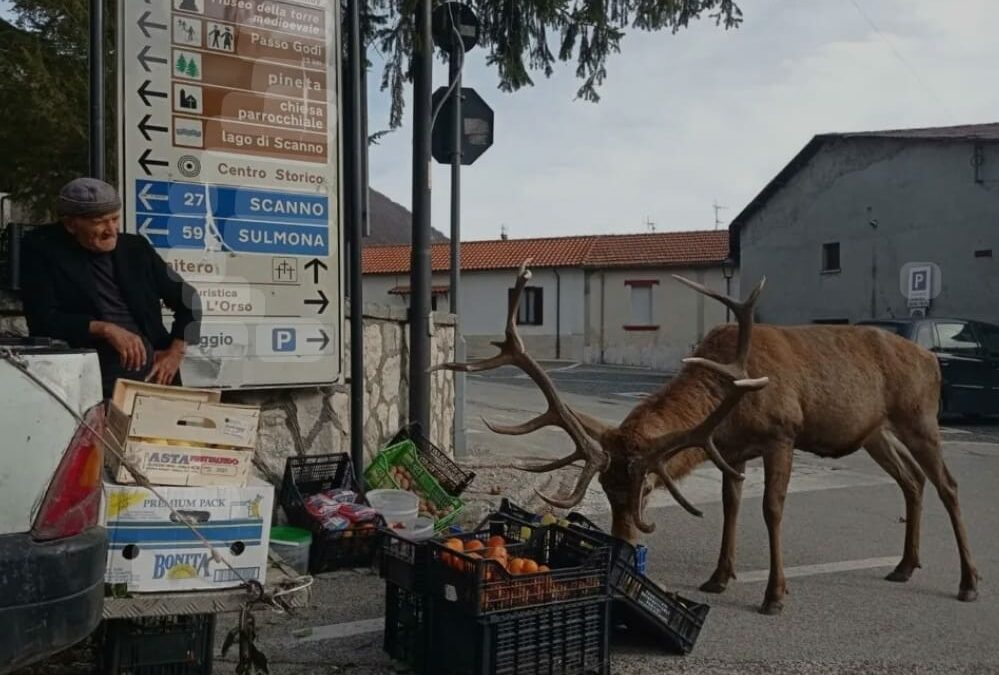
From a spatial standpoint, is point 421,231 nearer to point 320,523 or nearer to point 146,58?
point 146,58

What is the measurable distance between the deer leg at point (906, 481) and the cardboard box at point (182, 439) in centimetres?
445

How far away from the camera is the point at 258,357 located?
7.02 m

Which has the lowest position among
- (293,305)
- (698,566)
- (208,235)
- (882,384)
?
(698,566)

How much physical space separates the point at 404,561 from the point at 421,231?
195 inches

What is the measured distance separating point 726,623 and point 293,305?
3.54m

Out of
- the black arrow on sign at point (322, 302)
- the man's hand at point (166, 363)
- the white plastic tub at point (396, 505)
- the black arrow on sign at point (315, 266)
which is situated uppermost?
the black arrow on sign at point (315, 266)

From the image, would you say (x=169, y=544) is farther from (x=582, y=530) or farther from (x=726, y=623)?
(x=726, y=623)

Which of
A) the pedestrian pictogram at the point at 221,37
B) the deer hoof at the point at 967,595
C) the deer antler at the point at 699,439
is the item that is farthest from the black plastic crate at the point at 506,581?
the pedestrian pictogram at the point at 221,37

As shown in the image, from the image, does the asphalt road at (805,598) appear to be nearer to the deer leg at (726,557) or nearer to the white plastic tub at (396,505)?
the deer leg at (726,557)

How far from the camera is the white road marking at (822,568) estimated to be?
676cm

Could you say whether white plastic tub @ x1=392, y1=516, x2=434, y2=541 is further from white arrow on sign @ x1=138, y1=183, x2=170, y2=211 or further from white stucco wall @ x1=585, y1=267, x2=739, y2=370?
white stucco wall @ x1=585, y1=267, x2=739, y2=370

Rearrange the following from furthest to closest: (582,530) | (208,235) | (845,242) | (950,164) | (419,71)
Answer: (845,242)
(950,164)
(419,71)
(208,235)
(582,530)

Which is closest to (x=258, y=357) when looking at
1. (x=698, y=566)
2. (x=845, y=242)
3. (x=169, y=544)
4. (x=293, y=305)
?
(x=293, y=305)

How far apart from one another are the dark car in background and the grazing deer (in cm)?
1001
